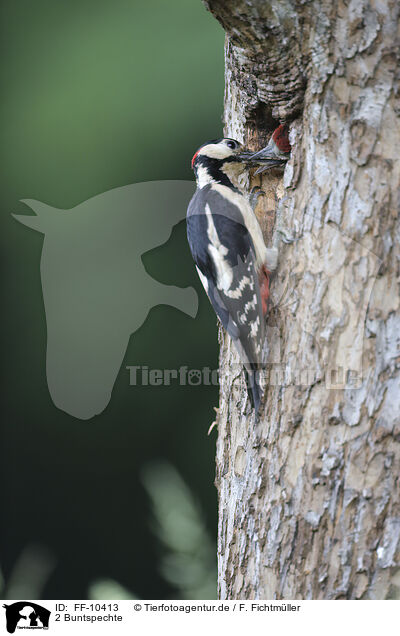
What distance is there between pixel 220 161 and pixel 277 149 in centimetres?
22

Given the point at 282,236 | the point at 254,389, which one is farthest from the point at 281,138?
the point at 254,389

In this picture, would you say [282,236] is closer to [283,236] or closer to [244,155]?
[283,236]

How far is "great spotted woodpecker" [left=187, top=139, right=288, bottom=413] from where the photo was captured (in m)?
1.45

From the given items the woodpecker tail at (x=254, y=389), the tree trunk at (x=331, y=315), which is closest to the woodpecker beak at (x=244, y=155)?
the tree trunk at (x=331, y=315)

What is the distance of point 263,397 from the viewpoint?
1395mm

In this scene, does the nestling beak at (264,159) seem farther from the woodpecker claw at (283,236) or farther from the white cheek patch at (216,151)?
the woodpecker claw at (283,236)

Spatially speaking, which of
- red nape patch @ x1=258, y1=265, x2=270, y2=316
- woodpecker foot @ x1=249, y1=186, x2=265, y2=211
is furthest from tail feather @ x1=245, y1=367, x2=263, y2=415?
woodpecker foot @ x1=249, y1=186, x2=265, y2=211

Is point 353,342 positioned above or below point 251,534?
above

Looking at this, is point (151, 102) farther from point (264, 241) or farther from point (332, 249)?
point (332, 249)

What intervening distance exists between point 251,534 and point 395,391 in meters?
0.48

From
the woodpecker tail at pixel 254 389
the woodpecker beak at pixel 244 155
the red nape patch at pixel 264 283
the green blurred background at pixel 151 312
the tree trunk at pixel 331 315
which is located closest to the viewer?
the tree trunk at pixel 331 315

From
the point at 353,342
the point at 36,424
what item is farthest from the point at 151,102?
the point at 353,342

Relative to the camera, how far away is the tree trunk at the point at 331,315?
1.19 metres

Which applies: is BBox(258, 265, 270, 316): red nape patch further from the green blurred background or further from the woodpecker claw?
the green blurred background
